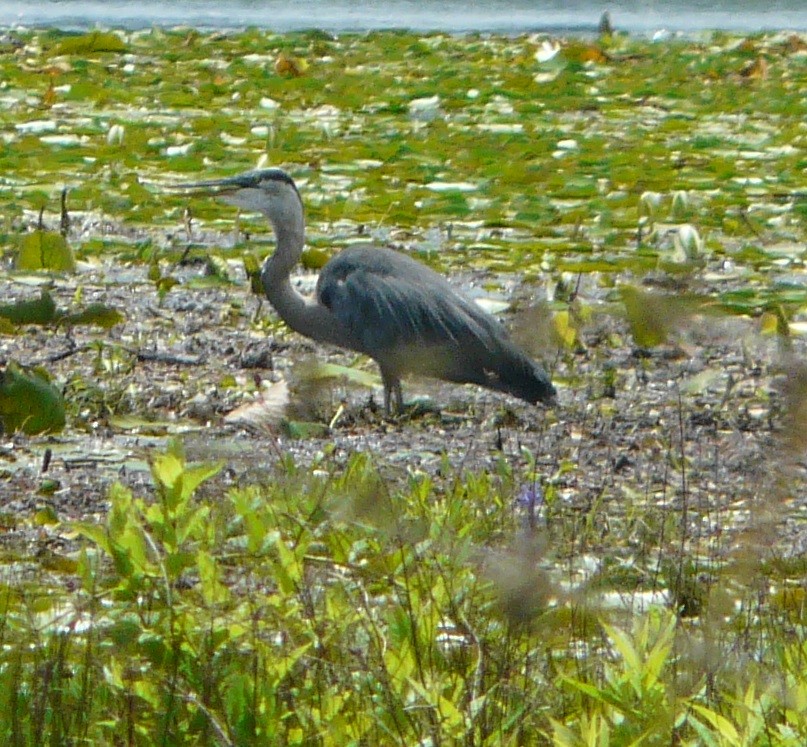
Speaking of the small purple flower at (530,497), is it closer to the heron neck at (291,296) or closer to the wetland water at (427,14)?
the heron neck at (291,296)

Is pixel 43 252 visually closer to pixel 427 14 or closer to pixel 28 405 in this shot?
pixel 28 405

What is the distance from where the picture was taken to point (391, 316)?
19.1 feet

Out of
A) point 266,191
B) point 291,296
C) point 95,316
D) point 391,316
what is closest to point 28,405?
point 95,316

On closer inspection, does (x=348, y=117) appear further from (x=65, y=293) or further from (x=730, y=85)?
(x=65, y=293)

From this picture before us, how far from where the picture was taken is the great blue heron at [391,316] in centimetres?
545

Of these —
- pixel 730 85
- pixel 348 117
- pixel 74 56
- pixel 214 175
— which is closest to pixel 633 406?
pixel 214 175

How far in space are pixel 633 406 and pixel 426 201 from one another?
3.11 m

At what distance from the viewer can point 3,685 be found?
2705 millimetres

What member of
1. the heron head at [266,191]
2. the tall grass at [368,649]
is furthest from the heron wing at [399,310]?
the tall grass at [368,649]

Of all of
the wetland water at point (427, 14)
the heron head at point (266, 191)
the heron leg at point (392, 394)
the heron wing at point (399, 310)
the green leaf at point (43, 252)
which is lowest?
the wetland water at point (427, 14)

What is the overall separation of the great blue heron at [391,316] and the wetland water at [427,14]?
10.4m

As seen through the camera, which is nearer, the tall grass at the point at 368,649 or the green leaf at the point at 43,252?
the tall grass at the point at 368,649

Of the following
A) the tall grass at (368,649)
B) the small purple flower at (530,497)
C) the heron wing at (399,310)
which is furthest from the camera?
the heron wing at (399,310)

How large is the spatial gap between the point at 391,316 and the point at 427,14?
44.2 feet
